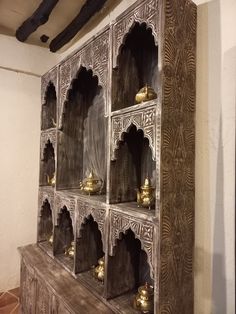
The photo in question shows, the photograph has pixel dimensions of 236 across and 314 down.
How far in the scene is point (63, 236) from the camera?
76.1 inches

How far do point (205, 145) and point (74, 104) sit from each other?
1126 mm

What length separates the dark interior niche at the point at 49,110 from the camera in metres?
2.19

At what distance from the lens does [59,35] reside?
2.28m

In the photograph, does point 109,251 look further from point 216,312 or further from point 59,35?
point 59,35

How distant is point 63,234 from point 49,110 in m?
1.07

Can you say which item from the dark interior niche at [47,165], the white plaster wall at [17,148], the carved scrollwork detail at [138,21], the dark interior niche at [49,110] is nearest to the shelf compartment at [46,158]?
the dark interior niche at [47,165]

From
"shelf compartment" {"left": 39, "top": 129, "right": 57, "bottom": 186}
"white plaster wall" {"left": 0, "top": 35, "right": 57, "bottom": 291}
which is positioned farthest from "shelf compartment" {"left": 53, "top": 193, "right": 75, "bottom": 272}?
"white plaster wall" {"left": 0, "top": 35, "right": 57, "bottom": 291}

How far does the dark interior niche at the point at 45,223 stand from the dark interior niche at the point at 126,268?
0.97 metres

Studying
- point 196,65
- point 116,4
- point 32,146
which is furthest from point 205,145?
point 32,146

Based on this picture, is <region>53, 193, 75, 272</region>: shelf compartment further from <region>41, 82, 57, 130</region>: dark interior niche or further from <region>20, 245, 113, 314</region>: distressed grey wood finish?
<region>41, 82, 57, 130</region>: dark interior niche

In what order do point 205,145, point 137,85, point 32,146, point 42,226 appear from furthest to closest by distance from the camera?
point 32,146 < point 42,226 < point 137,85 < point 205,145

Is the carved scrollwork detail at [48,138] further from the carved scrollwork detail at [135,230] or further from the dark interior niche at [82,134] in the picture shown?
the carved scrollwork detail at [135,230]

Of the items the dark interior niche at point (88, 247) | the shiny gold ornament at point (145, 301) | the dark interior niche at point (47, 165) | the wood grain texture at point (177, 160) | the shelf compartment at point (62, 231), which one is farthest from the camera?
the dark interior niche at point (47, 165)

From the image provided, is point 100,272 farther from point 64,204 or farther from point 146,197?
point 146,197
